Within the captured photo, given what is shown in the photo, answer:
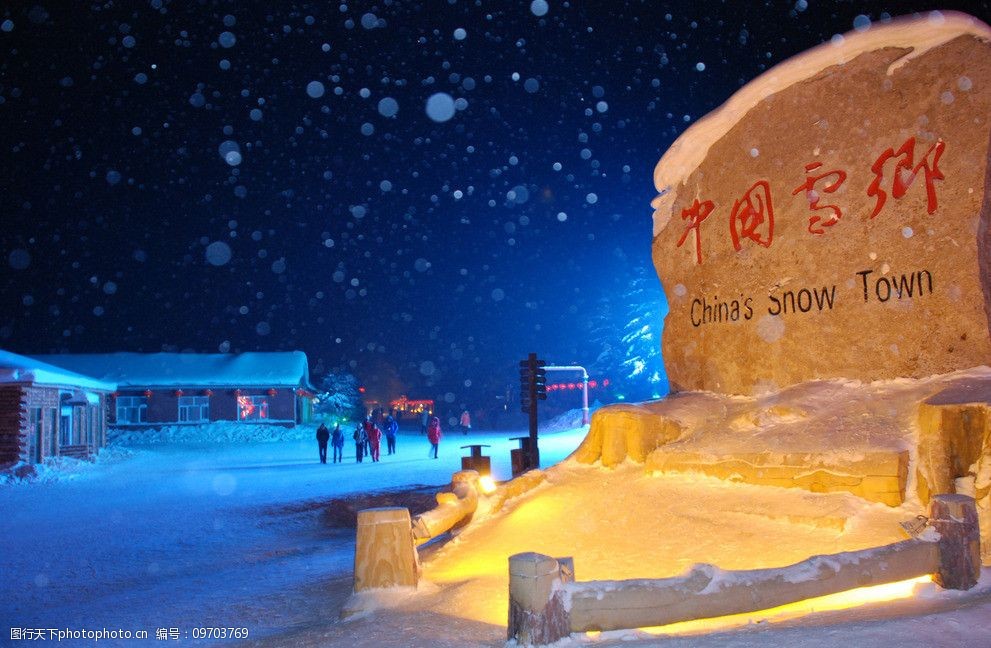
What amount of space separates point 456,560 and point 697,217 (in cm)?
505

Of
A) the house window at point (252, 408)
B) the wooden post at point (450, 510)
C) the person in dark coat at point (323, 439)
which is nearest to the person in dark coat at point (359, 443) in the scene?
the person in dark coat at point (323, 439)

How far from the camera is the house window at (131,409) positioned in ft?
115

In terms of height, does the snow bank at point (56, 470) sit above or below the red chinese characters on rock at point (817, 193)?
below

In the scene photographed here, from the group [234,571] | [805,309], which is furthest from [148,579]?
[805,309]

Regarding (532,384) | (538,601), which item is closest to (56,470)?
(532,384)

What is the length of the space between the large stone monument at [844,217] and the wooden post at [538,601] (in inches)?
177

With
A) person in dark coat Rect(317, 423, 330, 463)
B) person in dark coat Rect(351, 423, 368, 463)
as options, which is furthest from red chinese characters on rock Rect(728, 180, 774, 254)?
person in dark coat Rect(317, 423, 330, 463)

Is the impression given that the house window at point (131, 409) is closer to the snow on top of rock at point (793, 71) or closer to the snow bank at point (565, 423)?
the snow bank at point (565, 423)

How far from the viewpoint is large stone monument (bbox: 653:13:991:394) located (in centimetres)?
586


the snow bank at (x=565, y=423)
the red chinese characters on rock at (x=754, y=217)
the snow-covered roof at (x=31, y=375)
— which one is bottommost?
the snow bank at (x=565, y=423)

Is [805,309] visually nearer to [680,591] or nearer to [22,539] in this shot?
[680,591]

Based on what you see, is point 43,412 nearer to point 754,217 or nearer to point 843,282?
point 754,217

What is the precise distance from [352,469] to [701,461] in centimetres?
1514

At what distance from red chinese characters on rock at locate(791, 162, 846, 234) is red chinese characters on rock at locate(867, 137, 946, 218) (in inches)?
13.0
